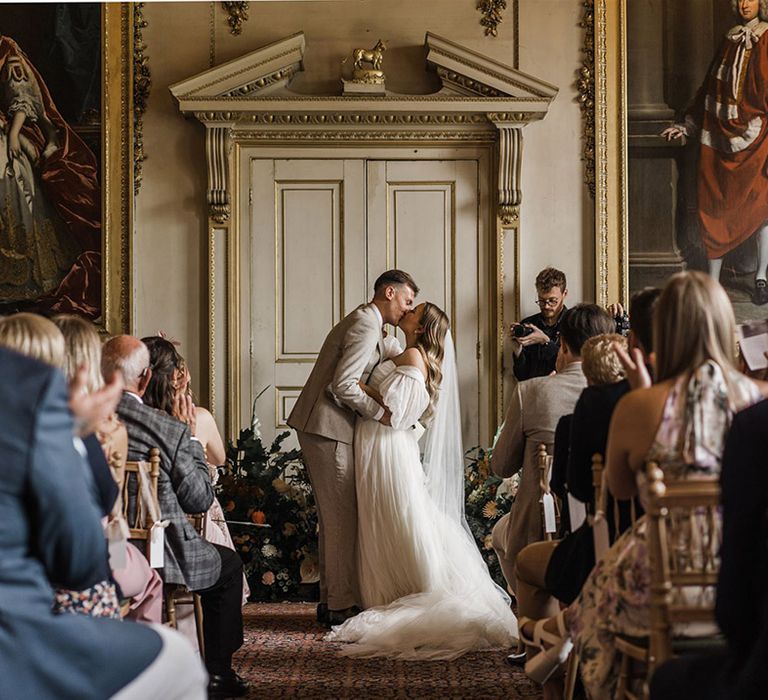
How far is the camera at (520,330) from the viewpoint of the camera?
8047 mm

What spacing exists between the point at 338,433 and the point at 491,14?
3801 mm

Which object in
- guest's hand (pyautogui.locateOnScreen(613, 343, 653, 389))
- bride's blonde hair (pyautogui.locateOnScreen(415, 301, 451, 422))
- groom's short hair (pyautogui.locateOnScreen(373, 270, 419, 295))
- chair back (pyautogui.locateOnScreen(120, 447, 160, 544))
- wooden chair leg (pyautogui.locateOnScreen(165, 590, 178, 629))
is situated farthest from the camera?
groom's short hair (pyautogui.locateOnScreen(373, 270, 419, 295))

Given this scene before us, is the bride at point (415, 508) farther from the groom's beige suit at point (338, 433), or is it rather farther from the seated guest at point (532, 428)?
the seated guest at point (532, 428)

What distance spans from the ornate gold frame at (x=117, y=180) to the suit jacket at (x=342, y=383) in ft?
8.30

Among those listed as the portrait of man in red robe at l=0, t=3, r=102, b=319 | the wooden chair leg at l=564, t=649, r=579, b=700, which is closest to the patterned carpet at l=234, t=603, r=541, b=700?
the wooden chair leg at l=564, t=649, r=579, b=700

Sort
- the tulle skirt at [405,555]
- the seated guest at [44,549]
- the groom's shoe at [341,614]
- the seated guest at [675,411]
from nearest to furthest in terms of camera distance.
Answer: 1. the seated guest at [44,549]
2. the seated guest at [675,411]
3. the tulle skirt at [405,555]
4. the groom's shoe at [341,614]

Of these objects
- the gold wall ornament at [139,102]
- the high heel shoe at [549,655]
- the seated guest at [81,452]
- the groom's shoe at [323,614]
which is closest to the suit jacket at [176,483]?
the seated guest at [81,452]

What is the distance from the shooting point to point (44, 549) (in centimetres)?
202

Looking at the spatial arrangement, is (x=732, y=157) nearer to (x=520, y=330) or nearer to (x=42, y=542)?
(x=520, y=330)

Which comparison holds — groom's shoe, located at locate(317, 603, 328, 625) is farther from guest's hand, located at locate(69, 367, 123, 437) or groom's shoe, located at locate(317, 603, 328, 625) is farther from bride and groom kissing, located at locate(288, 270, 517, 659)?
guest's hand, located at locate(69, 367, 123, 437)

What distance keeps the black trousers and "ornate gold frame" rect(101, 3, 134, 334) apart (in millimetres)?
4202

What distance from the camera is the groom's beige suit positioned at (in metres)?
6.25

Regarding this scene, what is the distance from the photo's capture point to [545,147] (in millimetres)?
8508

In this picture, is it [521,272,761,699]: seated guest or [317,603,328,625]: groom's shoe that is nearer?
[521,272,761,699]: seated guest
